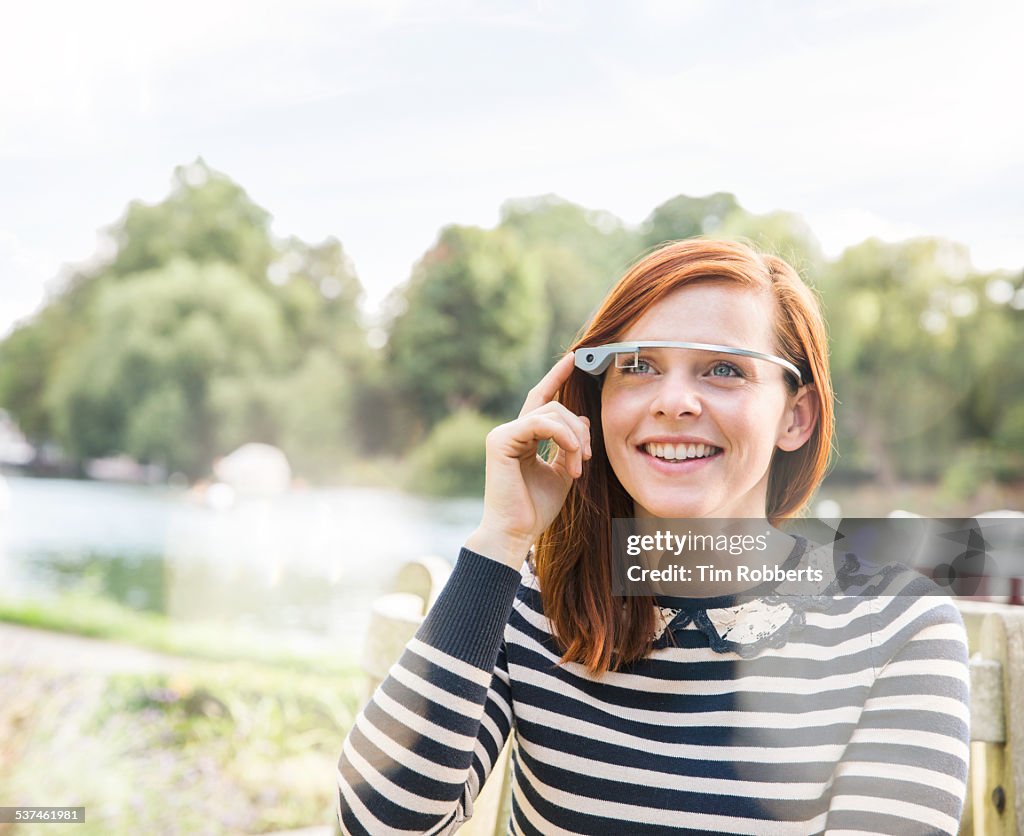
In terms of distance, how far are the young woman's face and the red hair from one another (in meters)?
0.02

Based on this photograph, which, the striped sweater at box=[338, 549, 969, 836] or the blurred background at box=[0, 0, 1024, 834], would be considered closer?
the striped sweater at box=[338, 549, 969, 836]

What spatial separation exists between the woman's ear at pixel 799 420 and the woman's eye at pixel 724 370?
100 mm

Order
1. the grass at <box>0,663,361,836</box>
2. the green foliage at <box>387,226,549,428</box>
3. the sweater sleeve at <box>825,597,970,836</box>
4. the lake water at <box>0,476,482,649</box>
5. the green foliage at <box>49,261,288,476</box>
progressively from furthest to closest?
1. the green foliage at <box>387,226,549,428</box>
2. the green foliage at <box>49,261,288,476</box>
3. the lake water at <box>0,476,482,649</box>
4. the grass at <box>0,663,361,836</box>
5. the sweater sleeve at <box>825,597,970,836</box>

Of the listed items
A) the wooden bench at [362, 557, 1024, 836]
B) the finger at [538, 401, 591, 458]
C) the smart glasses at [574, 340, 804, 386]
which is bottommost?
the wooden bench at [362, 557, 1024, 836]

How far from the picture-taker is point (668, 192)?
3.92 m

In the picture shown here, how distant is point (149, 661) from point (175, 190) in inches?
84.1

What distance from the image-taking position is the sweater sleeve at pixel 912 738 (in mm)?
643

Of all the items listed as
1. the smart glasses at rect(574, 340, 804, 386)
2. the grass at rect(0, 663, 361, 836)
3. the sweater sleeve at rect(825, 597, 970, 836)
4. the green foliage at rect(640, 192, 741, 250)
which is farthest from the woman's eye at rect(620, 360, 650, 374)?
the green foliage at rect(640, 192, 741, 250)

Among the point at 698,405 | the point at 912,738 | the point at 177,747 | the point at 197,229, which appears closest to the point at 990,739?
the point at 912,738

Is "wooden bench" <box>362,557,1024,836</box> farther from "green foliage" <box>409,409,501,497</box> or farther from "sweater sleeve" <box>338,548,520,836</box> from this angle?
"green foliage" <box>409,409,501,497</box>

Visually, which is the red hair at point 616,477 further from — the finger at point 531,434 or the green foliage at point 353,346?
the green foliage at point 353,346

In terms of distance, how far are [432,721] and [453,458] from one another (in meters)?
3.29

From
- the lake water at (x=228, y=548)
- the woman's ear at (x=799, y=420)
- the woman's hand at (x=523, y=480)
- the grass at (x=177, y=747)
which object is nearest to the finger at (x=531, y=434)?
the woman's hand at (x=523, y=480)

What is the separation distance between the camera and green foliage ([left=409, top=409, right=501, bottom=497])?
396cm
